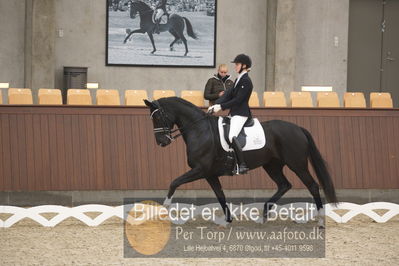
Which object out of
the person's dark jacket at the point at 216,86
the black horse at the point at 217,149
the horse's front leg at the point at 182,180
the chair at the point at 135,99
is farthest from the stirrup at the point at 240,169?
the person's dark jacket at the point at 216,86

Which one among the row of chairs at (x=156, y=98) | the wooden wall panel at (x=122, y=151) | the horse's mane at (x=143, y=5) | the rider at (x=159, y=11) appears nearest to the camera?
the wooden wall panel at (x=122, y=151)

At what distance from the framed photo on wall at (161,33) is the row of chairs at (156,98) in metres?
4.29

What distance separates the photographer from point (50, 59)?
16.3 meters

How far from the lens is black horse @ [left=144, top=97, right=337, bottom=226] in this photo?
8.52 m

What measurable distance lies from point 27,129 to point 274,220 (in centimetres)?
Result: 344

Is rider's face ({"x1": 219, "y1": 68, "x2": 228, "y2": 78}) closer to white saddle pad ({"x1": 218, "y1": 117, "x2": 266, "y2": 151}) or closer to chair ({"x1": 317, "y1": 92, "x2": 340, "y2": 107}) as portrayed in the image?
chair ({"x1": 317, "y1": 92, "x2": 340, "y2": 107})

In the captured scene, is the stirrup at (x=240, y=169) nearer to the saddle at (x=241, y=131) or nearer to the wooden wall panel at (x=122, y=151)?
the saddle at (x=241, y=131)

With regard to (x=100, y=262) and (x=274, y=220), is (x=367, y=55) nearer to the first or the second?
(x=274, y=220)

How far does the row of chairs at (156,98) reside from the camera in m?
12.0

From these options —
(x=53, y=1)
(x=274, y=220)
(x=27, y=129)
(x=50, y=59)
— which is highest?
(x=53, y=1)

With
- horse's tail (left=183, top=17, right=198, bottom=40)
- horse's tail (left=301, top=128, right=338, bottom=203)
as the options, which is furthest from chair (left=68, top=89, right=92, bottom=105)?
horse's tail (left=183, top=17, right=198, bottom=40)

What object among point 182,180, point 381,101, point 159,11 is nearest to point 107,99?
point 182,180

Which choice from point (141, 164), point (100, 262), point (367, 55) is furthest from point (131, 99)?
point (367, 55)

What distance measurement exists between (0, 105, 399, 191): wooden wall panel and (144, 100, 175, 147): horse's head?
1884mm
